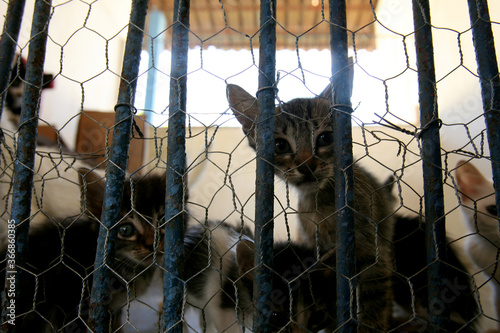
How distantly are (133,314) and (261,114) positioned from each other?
1060mm

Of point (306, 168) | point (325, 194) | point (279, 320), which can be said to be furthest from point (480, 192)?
point (279, 320)

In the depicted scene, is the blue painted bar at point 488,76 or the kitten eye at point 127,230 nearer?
the blue painted bar at point 488,76

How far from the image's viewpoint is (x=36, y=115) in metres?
0.85

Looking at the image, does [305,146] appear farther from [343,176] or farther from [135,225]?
[135,225]

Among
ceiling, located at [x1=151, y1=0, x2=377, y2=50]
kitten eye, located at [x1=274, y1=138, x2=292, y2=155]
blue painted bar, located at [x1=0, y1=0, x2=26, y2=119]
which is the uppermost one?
ceiling, located at [x1=151, y1=0, x2=377, y2=50]

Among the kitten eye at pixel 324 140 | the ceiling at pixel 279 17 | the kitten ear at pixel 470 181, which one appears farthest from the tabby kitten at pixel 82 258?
the ceiling at pixel 279 17

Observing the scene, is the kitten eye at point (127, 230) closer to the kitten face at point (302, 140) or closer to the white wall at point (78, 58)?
the kitten face at point (302, 140)

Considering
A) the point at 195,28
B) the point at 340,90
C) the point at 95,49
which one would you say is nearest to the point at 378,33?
the point at 195,28

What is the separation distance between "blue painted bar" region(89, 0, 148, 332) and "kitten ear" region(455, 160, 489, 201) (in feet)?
4.28

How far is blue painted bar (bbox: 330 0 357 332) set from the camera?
26.8 inches

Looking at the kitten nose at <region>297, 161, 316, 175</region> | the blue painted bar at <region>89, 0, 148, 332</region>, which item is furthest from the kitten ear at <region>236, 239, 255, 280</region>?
the blue painted bar at <region>89, 0, 148, 332</region>

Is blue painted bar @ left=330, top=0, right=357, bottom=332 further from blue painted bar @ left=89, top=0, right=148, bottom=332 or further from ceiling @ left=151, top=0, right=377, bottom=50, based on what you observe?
ceiling @ left=151, top=0, right=377, bottom=50

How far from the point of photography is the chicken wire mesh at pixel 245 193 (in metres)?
0.72

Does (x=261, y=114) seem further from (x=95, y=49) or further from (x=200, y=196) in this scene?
(x=95, y=49)
